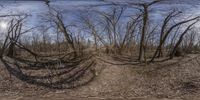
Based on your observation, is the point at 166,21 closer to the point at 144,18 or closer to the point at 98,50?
the point at 144,18

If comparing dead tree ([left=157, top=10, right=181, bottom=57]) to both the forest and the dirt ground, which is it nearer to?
the forest

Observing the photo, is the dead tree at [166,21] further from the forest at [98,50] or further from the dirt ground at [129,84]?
→ the dirt ground at [129,84]

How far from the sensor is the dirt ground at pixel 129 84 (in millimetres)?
12531

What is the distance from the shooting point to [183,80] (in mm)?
13484

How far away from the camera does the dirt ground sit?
12.5m

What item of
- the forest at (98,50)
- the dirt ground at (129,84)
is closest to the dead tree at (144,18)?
the forest at (98,50)

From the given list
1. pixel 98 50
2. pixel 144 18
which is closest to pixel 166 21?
pixel 144 18

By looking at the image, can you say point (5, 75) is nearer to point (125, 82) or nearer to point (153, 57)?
point (125, 82)

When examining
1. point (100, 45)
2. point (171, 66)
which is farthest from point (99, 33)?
point (171, 66)

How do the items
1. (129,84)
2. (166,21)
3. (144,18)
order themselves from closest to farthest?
(129,84) < (144,18) < (166,21)

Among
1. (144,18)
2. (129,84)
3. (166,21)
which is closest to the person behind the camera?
(129,84)

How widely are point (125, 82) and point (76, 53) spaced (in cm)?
240

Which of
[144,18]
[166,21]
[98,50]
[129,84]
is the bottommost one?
[129,84]

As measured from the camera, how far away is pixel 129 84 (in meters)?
13.4
